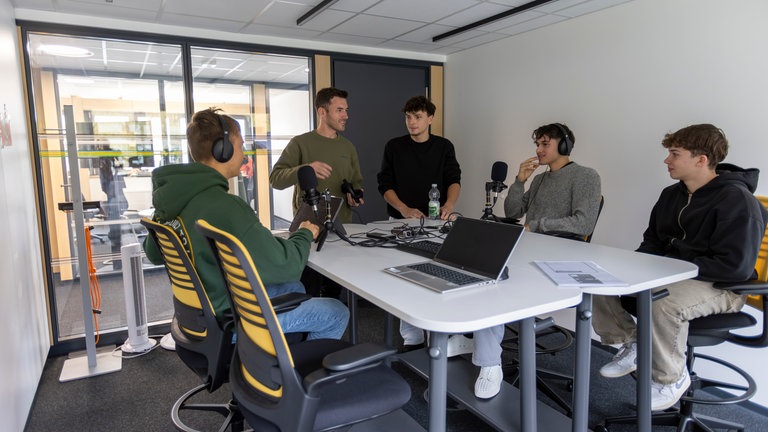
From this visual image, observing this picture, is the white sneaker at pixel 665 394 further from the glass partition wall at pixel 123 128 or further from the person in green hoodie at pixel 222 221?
the glass partition wall at pixel 123 128

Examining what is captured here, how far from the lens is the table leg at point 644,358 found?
6.06 ft

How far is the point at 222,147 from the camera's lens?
6.03 ft

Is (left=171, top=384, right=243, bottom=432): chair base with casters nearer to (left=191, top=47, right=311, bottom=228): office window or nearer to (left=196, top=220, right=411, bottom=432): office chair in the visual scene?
(left=196, top=220, right=411, bottom=432): office chair

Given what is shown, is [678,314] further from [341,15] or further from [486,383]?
[341,15]

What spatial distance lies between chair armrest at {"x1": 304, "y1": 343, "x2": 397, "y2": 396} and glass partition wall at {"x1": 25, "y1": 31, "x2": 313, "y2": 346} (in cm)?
244

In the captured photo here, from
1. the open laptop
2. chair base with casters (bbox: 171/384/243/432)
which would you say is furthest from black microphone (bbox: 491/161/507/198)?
chair base with casters (bbox: 171/384/243/432)

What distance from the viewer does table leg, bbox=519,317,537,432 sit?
1.65 metres

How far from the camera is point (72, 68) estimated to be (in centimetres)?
378

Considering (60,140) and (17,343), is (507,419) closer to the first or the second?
(17,343)

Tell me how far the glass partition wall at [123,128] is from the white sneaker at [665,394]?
327 cm

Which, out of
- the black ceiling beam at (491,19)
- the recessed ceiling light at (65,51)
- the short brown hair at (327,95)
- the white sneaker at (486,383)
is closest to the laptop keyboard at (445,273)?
the white sneaker at (486,383)

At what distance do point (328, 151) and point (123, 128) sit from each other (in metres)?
1.94

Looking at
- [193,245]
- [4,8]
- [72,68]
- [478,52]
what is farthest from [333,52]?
[193,245]

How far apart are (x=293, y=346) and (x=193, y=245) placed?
0.53 metres
